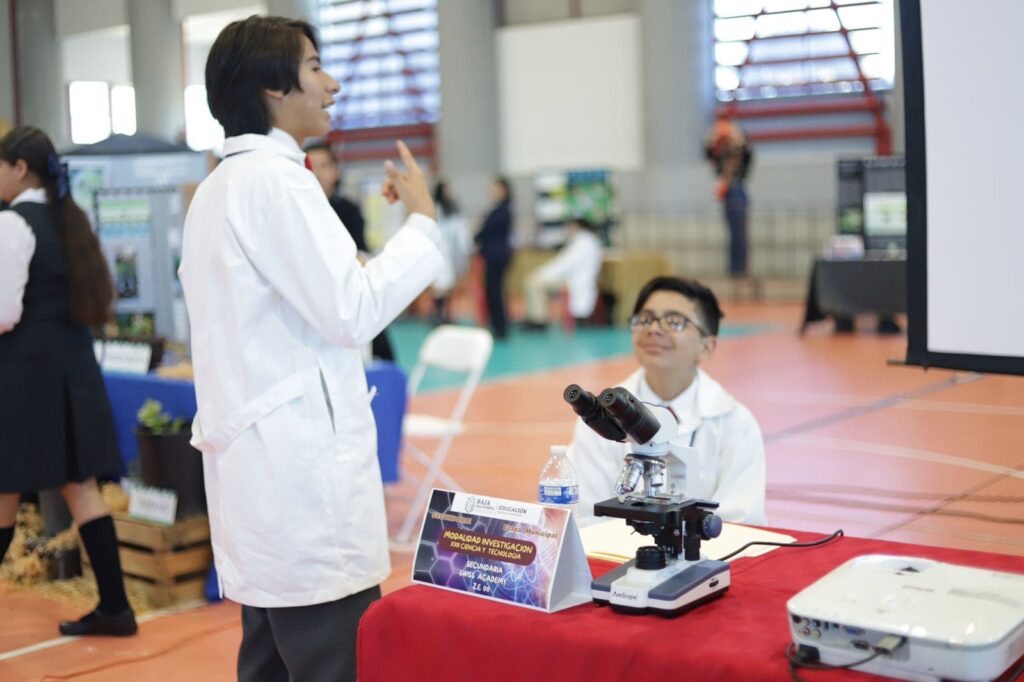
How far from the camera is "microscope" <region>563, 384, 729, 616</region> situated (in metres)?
1.60

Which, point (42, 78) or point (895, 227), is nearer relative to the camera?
point (42, 78)

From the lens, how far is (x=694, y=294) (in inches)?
108

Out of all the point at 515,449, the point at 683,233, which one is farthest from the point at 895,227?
the point at 683,233

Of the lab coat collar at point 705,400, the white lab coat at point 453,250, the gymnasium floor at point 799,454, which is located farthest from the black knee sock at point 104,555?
the white lab coat at point 453,250

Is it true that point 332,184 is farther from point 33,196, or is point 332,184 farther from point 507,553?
point 507,553

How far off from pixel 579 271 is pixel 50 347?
8.66 m

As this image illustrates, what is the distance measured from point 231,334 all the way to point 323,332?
18 centimetres

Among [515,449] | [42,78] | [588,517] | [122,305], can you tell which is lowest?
[515,449]

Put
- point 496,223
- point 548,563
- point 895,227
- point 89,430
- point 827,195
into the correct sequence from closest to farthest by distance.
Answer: point 548,563
point 89,430
point 895,227
point 496,223
point 827,195

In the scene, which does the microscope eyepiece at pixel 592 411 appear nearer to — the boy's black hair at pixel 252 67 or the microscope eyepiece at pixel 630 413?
the microscope eyepiece at pixel 630 413

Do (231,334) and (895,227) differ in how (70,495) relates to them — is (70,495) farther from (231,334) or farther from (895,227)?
(895,227)

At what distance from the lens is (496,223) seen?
1202cm

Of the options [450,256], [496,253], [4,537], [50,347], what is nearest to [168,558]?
[4,537]

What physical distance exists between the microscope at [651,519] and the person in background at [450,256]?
1120 centimetres
